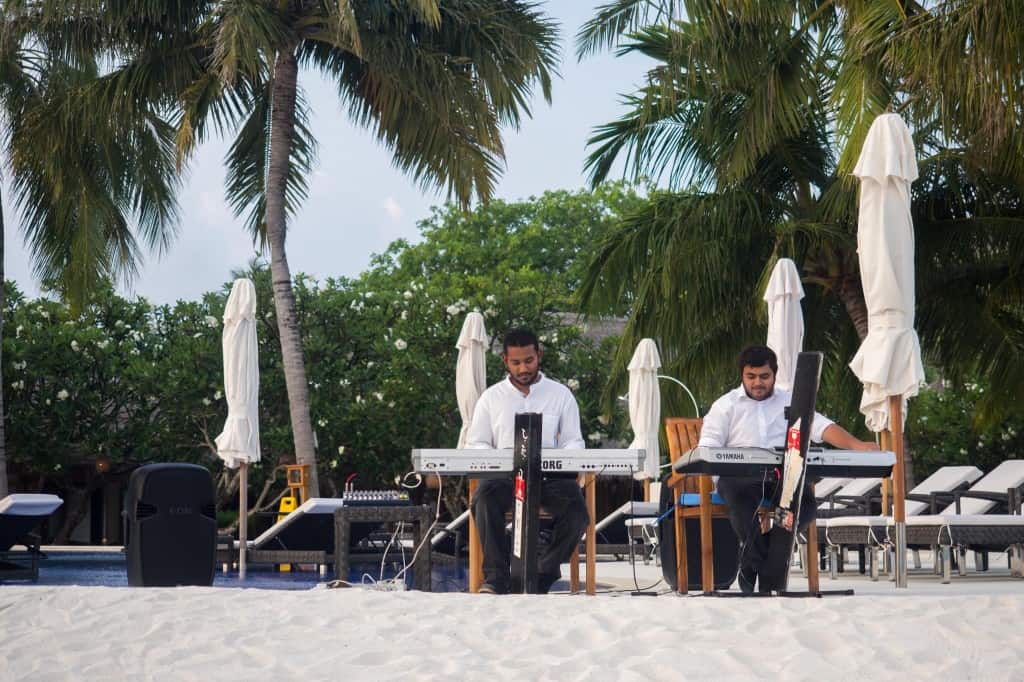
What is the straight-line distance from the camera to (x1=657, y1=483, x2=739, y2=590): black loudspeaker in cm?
749

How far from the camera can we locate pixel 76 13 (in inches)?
567

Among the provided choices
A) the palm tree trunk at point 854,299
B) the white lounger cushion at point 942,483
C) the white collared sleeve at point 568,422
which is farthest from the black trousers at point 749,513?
the palm tree trunk at point 854,299

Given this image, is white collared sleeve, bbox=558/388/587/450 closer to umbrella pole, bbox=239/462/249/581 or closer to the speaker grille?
the speaker grille

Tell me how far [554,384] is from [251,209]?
402 inches

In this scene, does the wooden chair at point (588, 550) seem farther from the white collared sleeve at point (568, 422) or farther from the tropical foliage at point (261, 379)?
the tropical foliage at point (261, 379)

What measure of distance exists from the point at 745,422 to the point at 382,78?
9.07m

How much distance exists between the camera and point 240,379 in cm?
1155

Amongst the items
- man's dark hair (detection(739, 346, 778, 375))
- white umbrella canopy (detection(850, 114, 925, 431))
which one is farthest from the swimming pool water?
white umbrella canopy (detection(850, 114, 925, 431))

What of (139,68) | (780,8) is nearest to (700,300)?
(780,8)

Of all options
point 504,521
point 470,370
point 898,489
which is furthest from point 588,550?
point 470,370

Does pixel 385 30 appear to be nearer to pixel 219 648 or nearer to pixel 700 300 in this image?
pixel 700 300

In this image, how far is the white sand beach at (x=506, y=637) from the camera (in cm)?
448

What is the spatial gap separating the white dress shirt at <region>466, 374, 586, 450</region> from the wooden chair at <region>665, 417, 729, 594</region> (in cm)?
61

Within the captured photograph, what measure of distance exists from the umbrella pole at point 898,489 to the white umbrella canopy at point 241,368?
582 cm
